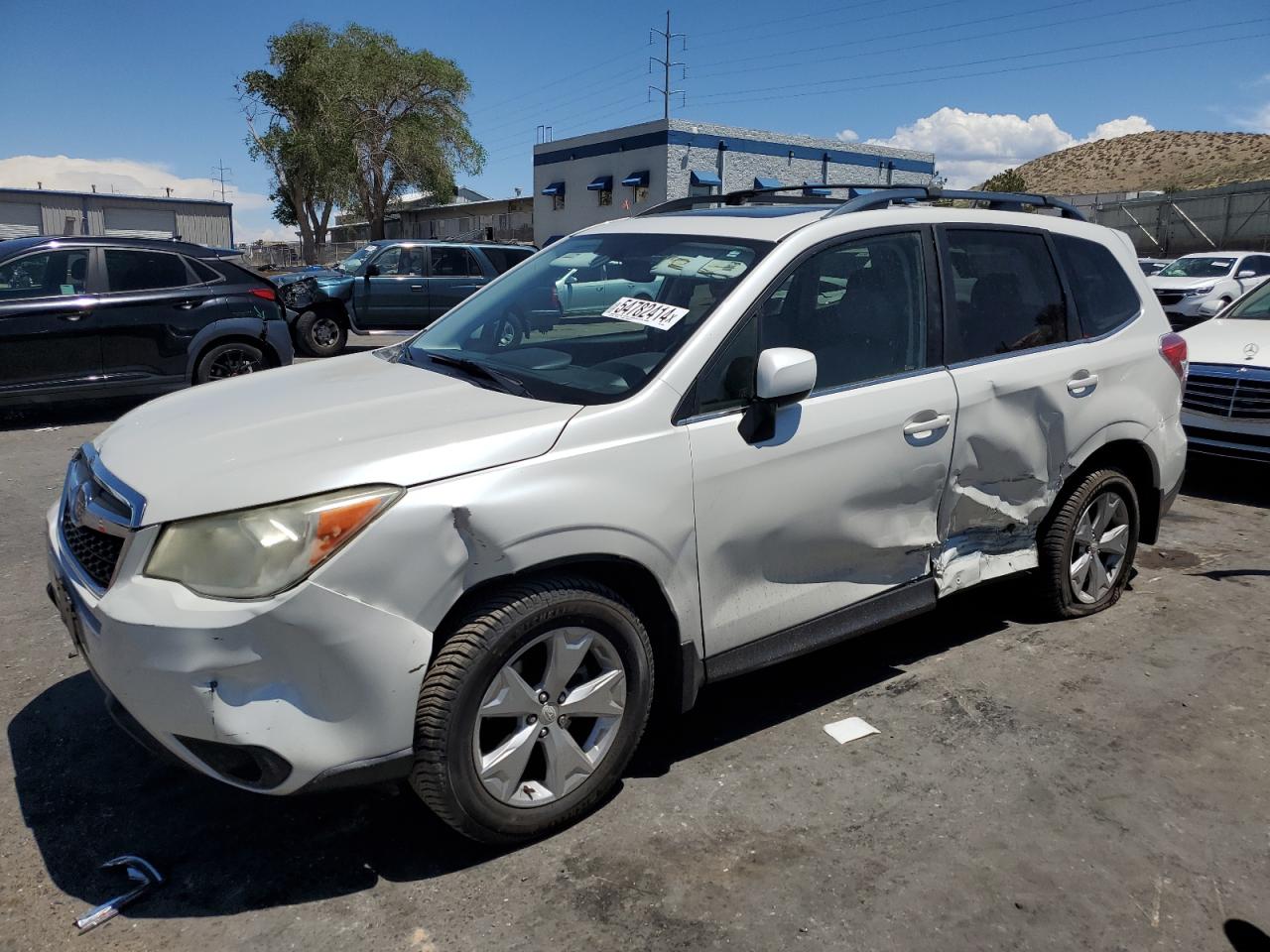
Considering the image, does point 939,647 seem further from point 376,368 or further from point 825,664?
point 376,368

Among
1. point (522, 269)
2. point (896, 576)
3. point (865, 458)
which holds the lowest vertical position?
point (896, 576)

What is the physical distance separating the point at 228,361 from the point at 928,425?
7.85 meters

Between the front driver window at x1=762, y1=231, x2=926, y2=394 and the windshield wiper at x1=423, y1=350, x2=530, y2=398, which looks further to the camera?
the front driver window at x1=762, y1=231, x2=926, y2=394

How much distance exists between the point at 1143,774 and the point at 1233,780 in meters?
0.30

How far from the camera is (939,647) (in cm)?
439

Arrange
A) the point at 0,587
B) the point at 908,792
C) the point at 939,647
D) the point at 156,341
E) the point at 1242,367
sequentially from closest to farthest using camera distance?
the point at 908,792 → the point at 939,647 → the point at 0,587 → the point at 1242,367 → the point at 156,341

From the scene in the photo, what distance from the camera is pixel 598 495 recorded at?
9.00ft

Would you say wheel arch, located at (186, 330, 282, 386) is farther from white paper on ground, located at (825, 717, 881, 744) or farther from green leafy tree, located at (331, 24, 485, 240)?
green leafy tree, located at (331, 24, 485, 240)

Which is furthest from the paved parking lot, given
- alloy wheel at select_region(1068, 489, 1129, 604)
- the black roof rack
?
the black roof rack

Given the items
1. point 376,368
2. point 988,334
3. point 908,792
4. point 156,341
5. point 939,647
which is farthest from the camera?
point 156,341

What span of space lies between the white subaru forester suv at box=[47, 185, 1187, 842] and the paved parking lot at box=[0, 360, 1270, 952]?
0.98 ft

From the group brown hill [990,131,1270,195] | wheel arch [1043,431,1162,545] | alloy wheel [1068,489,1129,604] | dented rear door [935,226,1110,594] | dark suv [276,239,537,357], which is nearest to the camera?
dented rear door [935,226,1110,594]

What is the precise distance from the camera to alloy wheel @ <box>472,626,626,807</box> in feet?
8.69

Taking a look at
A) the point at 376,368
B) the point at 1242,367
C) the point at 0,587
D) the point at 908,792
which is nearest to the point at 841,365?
the point at 908,792
